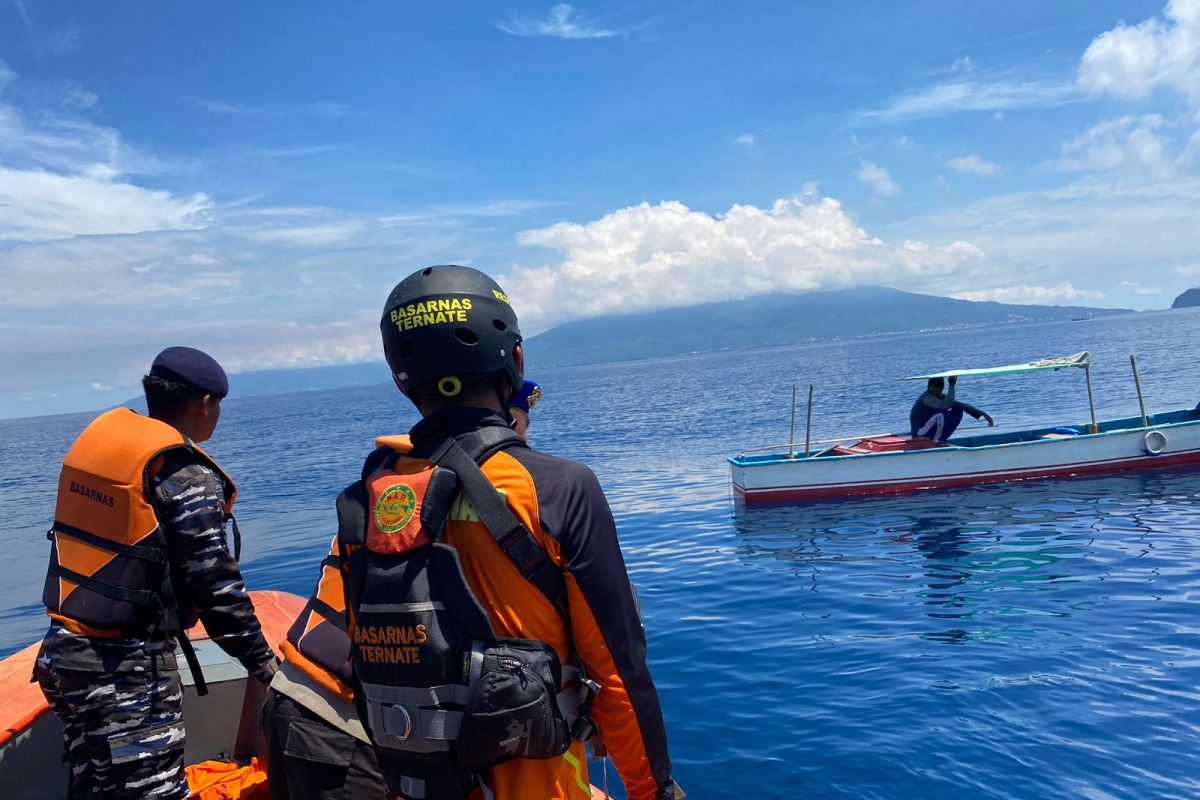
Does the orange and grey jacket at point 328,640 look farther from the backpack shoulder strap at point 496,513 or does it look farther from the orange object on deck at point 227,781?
the orange object on deck at point 227,781

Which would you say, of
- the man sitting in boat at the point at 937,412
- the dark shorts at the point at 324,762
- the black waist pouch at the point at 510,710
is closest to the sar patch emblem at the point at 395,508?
the black waist pouch at the point at 510,710

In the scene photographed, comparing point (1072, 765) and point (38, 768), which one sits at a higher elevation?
point (38, 768)

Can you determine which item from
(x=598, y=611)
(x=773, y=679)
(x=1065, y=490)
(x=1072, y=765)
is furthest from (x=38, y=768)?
(x=1065, y=490)

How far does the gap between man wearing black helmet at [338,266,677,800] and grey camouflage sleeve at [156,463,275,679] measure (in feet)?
5.32

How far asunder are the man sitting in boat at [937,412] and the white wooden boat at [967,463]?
0.32 meters

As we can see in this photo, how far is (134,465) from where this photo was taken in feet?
12.0

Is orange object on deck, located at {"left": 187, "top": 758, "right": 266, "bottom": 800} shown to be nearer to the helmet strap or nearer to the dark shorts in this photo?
the dark shorts

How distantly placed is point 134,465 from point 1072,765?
752 centimetres

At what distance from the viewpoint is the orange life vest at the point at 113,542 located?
365cm

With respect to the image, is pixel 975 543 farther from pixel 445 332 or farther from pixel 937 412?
pixel 445 332

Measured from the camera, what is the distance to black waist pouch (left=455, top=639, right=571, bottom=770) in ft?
7.33

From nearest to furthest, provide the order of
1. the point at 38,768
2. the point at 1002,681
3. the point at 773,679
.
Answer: the point at 38,768
the point at 1002,681
the point at 773,679

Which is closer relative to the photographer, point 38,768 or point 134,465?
point 134,465

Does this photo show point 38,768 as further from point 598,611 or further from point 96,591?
point 598,611
